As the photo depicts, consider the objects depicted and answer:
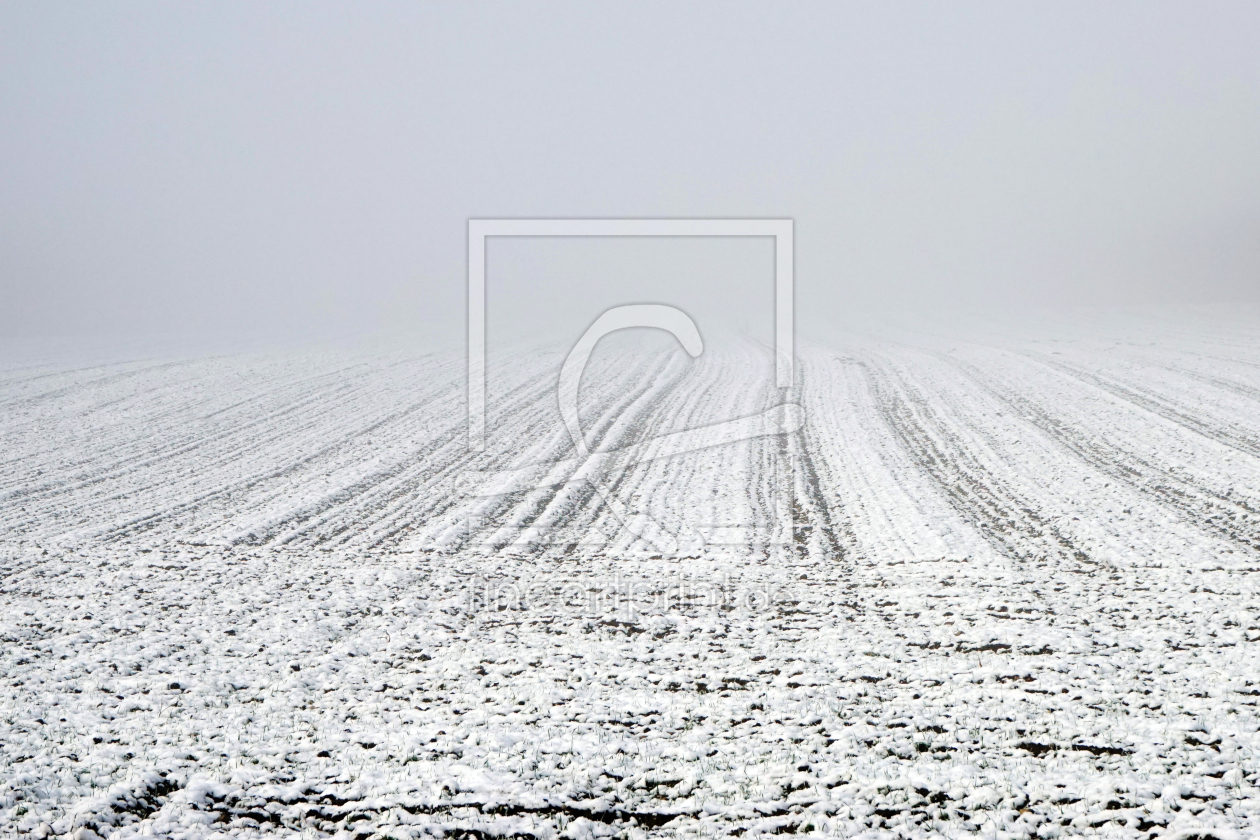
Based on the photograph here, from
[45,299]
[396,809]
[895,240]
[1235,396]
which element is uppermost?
[895,240]

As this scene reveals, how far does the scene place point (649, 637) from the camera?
764 cm

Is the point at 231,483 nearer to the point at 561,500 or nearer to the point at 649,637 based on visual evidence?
the point at 561,500

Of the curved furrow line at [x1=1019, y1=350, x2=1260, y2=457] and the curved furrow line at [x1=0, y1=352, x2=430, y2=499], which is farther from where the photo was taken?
the curved furrow line at [x1=1019, y1=350, x2=1260, y2=457]

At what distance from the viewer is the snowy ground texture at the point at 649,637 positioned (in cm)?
494

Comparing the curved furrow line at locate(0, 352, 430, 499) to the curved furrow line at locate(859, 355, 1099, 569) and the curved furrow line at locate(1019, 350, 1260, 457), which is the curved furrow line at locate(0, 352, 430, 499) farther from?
the curved furrow line at locate(1019, 350, 1260, 457)

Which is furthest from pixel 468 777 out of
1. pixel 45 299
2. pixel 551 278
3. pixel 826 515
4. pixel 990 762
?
pixel 551 278

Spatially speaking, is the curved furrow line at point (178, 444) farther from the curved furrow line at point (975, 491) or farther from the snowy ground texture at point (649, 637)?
the curved furrow line at point (975, 491)

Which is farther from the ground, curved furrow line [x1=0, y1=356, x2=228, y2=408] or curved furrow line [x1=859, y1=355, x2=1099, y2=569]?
curved furrow line [x1=0, y1=356, x2=228, y2=408]

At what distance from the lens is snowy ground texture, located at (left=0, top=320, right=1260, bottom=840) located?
16.2ft

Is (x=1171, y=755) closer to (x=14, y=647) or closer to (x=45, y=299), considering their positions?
(x=14, y=647)

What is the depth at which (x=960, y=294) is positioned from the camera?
7919 cm

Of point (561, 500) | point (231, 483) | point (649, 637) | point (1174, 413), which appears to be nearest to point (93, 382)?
point (231, 483)

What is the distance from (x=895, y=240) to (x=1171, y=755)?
114480mm

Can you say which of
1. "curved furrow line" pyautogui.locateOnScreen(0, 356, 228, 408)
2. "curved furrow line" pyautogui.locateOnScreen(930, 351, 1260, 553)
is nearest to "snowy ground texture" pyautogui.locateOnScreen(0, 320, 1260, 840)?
"curved furrow line" pyautogui.locateOnScreen(930, 351, 1260, 553)
